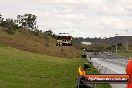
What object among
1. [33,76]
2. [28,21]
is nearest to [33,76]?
[33,76]

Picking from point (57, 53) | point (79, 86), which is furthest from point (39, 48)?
point (79, 86)

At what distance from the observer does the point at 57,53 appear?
116750mm

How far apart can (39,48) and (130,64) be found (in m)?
102

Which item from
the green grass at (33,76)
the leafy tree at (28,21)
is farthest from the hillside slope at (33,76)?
the leafy tree at (28,21)

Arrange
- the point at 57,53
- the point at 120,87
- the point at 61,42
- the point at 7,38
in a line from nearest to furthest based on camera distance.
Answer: the point at 120,87 → the point at 61,42 → the point at 7,38 → the point at 57,53

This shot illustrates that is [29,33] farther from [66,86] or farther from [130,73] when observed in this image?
[130,73]

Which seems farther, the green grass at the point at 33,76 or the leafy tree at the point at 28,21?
the leafy tree at the point at 28,21

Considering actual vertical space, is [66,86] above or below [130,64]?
below

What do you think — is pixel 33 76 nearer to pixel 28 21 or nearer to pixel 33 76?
pixel 33 76

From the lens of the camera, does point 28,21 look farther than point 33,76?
Yes

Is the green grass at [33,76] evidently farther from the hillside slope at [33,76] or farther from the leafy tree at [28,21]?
the leafy tree at [28,21]

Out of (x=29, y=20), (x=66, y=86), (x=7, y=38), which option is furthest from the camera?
(x=29, y=20)

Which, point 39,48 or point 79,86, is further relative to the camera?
point 39,48

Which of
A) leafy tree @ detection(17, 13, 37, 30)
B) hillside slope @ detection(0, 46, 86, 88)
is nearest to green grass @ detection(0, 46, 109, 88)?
hillside slope @ detection(0, 46, 86, 88)
